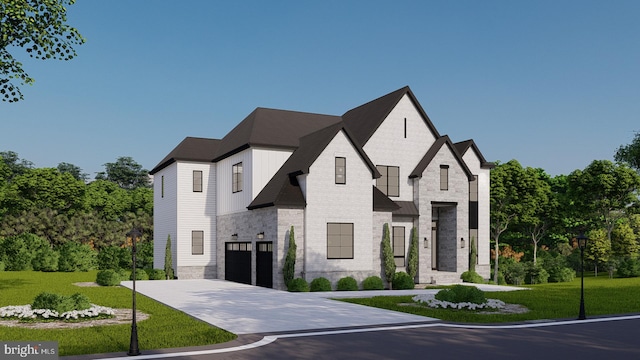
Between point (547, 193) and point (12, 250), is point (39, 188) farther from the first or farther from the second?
point (547, 193)

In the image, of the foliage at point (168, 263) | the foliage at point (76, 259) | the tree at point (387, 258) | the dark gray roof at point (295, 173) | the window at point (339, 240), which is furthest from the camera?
the foliage at point (76, 259)

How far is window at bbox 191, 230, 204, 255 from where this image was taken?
39531mm

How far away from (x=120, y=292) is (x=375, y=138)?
53.7 ft

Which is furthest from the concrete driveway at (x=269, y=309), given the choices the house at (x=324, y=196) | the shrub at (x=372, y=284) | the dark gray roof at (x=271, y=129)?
the dark gray roof at (x=271, y=129)

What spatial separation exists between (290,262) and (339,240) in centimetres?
298

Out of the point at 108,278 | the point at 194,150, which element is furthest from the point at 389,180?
the point at 108,278

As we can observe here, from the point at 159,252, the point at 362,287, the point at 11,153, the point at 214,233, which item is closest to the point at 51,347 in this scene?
the point at 362,287

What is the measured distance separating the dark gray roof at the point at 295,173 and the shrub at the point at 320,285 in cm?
383

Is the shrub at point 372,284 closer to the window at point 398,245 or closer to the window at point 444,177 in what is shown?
the window at point 398,245

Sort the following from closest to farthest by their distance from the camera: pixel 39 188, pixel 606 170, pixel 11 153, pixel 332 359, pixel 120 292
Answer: pixel 332 359 → pixel 120 292 → pixel 606 170 → pixel 39 188 → pixel 11 153

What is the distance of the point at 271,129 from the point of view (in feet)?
118

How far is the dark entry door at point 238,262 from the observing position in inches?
1355

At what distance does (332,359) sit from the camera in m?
12.3

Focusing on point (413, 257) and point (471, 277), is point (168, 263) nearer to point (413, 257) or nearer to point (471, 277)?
point (413, 257)
